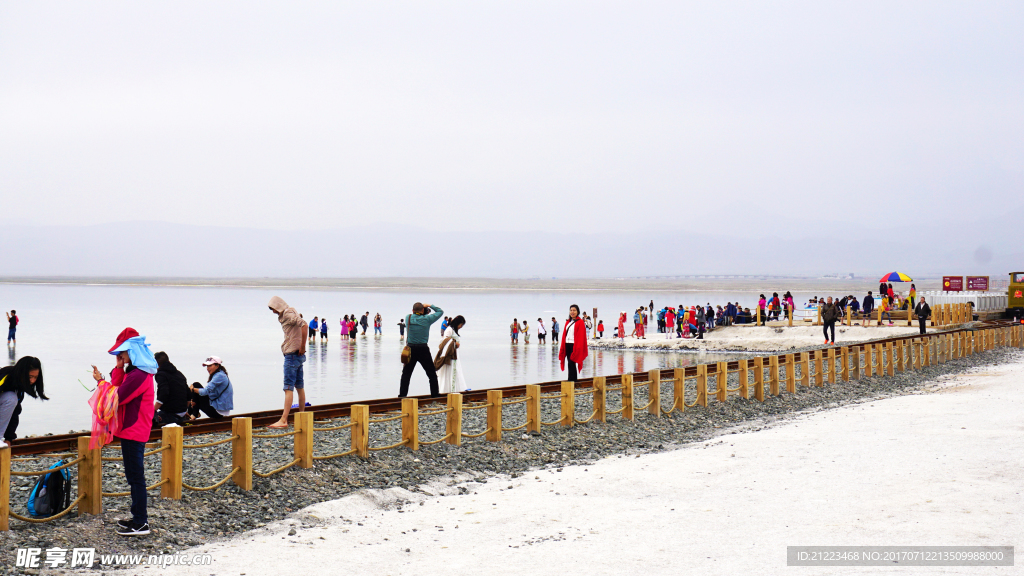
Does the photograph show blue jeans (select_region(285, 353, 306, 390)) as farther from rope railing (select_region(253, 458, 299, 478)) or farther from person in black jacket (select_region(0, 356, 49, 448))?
person in black jacket (select_region(0, 356, 49, 448))

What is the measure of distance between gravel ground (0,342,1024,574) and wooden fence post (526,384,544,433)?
187 mm

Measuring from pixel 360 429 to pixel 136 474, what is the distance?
331 cm

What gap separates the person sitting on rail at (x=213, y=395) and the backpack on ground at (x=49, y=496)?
4.00 m

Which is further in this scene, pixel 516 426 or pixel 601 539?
pixel 516 426

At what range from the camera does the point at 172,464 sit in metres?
7.70

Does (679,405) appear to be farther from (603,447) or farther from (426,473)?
(426,473)

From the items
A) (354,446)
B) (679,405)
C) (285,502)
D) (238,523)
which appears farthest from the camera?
(679,405)

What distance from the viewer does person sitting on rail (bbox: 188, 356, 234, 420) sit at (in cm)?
1120

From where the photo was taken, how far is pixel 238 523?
7.81 m

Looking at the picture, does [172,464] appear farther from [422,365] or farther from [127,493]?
[422,365]

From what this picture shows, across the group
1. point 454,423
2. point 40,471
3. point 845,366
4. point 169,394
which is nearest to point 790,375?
point 845,366

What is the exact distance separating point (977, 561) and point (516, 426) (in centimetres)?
674

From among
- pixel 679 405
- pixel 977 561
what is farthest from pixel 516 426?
pixel 977 561

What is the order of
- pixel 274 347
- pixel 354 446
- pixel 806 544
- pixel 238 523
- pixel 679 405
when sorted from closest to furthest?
pixel 806 544 < pixel 238 523 < pixel 354 446 < pixel 679 405 < pixel 274 347
